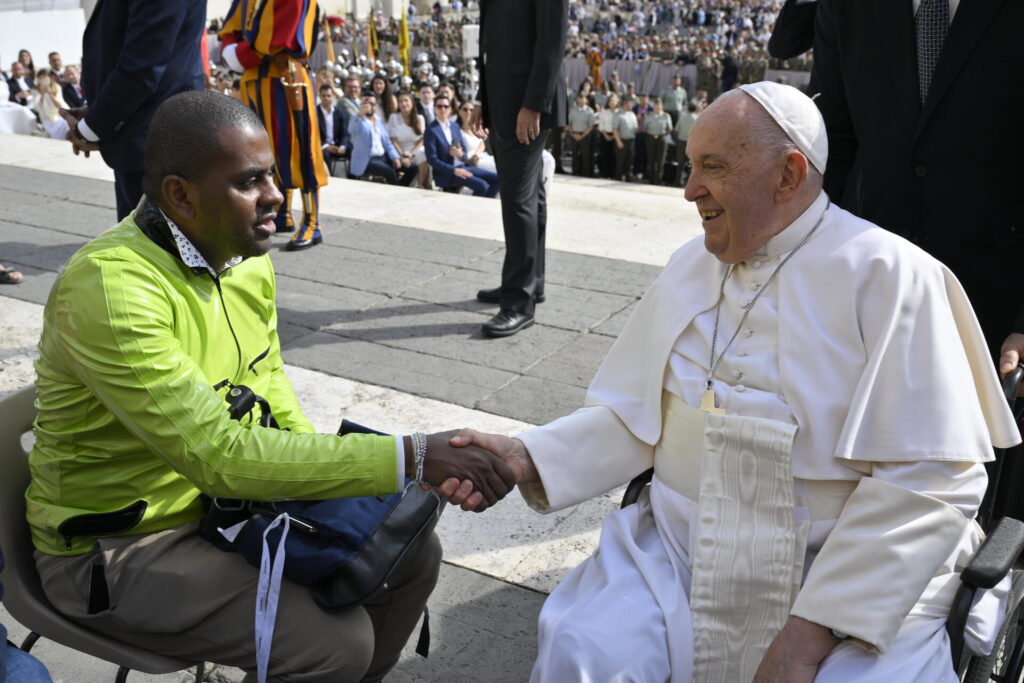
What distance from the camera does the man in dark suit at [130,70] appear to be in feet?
15.8

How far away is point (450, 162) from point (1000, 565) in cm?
979

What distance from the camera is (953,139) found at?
2.89 meters

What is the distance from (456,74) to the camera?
2803 centimetres

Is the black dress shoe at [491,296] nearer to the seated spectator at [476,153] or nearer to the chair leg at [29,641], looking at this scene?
the chair leg at [29,641]

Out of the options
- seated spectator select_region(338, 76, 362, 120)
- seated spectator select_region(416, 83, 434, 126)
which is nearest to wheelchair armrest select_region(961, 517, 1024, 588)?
seated spectator select_region(338, 76, 362, 120)

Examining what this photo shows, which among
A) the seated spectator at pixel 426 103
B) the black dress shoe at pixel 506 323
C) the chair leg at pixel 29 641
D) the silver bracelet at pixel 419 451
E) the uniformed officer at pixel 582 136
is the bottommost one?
the uniformed officer at pixel 582 136

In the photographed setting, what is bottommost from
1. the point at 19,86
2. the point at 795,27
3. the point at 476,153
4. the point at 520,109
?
the point at 19,86

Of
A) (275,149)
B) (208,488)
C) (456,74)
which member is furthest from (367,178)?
(456,74)

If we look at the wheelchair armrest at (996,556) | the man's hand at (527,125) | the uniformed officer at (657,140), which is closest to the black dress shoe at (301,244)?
the man's hand at (527,125)

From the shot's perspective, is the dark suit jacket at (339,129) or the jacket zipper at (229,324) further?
the dark suit jacket at (339,129)

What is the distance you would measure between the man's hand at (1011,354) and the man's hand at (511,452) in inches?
46.4

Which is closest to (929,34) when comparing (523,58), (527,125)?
(527,125)

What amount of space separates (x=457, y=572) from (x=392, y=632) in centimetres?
83

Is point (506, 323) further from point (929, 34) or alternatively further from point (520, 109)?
point (929, 34)
